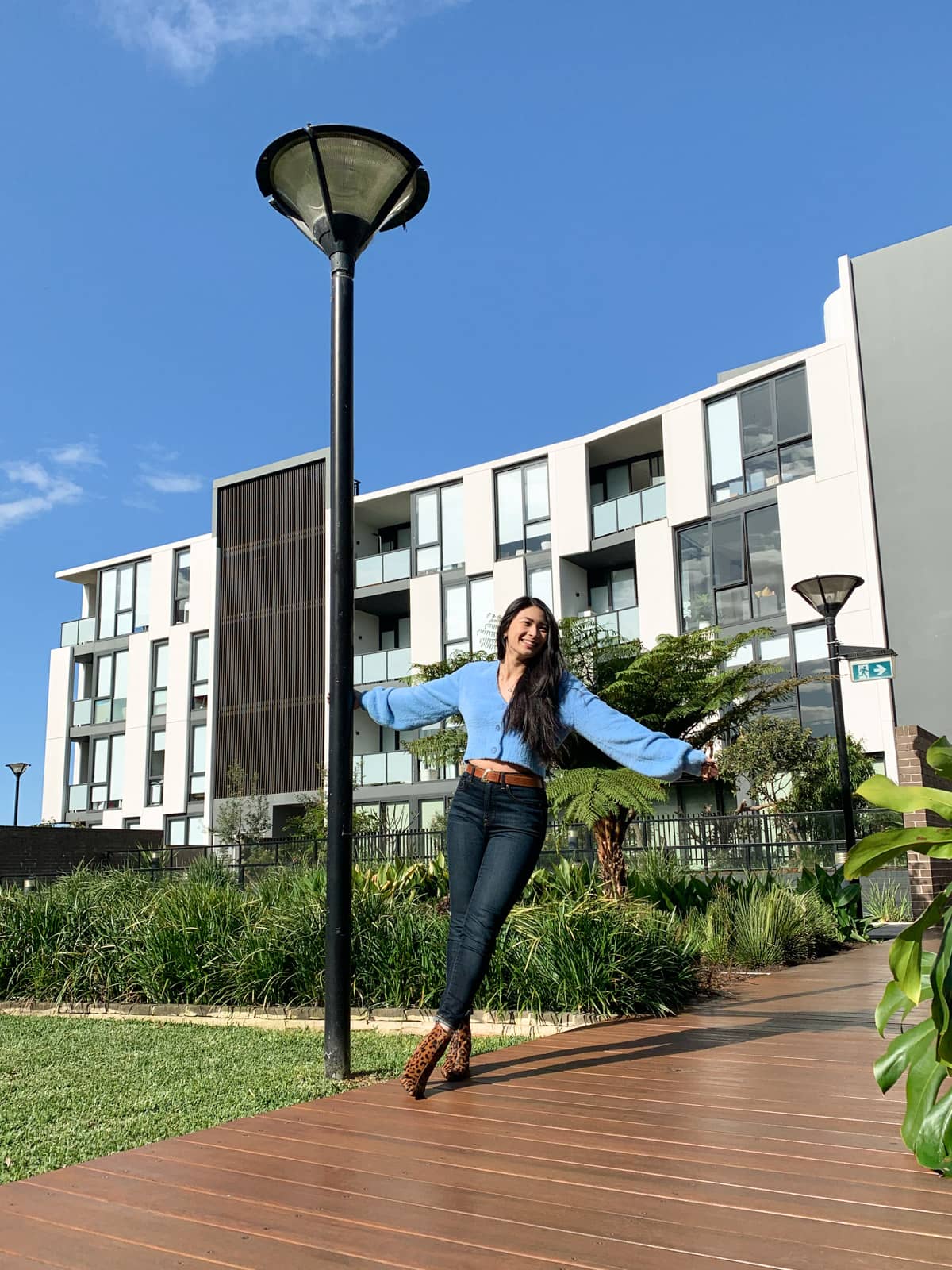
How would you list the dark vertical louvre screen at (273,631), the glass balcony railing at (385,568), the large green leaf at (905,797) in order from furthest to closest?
the dark vertical louvre screen at (273,631), the glass balcony railing at (385,568), the large green leaf at (905,797)

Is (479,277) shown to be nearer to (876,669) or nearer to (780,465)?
(876,669)

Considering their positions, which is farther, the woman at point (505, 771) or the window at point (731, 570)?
the window at point (731, 570)

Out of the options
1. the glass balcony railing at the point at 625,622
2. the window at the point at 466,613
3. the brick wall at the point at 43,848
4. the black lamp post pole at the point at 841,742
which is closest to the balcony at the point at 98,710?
the brick wall at the point at 43,848

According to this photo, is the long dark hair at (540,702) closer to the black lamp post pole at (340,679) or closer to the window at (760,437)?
the black lamp post pole at (340,679)

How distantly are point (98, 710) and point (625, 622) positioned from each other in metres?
22.8

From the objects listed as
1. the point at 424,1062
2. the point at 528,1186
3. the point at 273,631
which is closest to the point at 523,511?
the point at 273,631

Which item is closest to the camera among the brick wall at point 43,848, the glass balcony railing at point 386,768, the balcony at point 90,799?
the brick wall at point 43,848

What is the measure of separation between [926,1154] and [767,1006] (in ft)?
13.4

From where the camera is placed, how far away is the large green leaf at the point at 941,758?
2896 mm

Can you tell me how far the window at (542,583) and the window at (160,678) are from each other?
608 inches

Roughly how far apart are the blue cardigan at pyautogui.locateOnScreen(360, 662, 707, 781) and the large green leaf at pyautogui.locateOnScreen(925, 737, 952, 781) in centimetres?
127

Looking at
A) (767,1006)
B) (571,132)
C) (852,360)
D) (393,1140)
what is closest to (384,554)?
(852,360)

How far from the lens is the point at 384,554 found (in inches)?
1393

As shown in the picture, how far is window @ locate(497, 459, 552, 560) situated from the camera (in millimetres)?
31969
